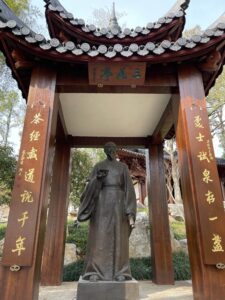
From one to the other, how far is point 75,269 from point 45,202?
13.3 ft

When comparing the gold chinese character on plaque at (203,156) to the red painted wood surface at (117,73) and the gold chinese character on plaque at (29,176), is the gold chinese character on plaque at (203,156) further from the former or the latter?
the gold chinese character on plaque at (29,176)

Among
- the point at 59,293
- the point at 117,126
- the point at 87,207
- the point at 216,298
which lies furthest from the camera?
the point at 117,126

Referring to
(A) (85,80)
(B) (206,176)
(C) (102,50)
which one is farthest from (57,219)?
(C) (102,50)

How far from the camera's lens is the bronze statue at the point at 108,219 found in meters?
3.64

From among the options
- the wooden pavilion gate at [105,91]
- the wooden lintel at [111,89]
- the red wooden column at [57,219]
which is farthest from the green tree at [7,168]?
the wooden lintel at [111,89]

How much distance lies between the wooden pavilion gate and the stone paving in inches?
19.1

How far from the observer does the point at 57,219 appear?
5.62 meters

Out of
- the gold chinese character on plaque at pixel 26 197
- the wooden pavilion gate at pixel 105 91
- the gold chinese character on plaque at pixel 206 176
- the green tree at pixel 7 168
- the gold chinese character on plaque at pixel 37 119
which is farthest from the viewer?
the green tree at pixel 7 168

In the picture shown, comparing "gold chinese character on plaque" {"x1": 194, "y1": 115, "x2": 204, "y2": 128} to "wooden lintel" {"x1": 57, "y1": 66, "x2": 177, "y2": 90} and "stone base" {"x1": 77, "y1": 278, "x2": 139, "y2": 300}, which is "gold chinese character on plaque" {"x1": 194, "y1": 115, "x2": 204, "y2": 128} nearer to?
"wooden lintel" {"x1": 57, "y1": 66, "x2": 177, "y2": 90}

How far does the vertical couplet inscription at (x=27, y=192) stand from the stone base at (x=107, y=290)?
3.10 feet

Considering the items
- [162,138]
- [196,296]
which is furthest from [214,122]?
[196,296]

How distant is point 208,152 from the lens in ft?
11.8

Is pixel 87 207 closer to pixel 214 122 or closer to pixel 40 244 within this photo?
pixel 40 244

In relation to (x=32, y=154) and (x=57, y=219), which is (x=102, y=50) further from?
(x=57, y=219)
